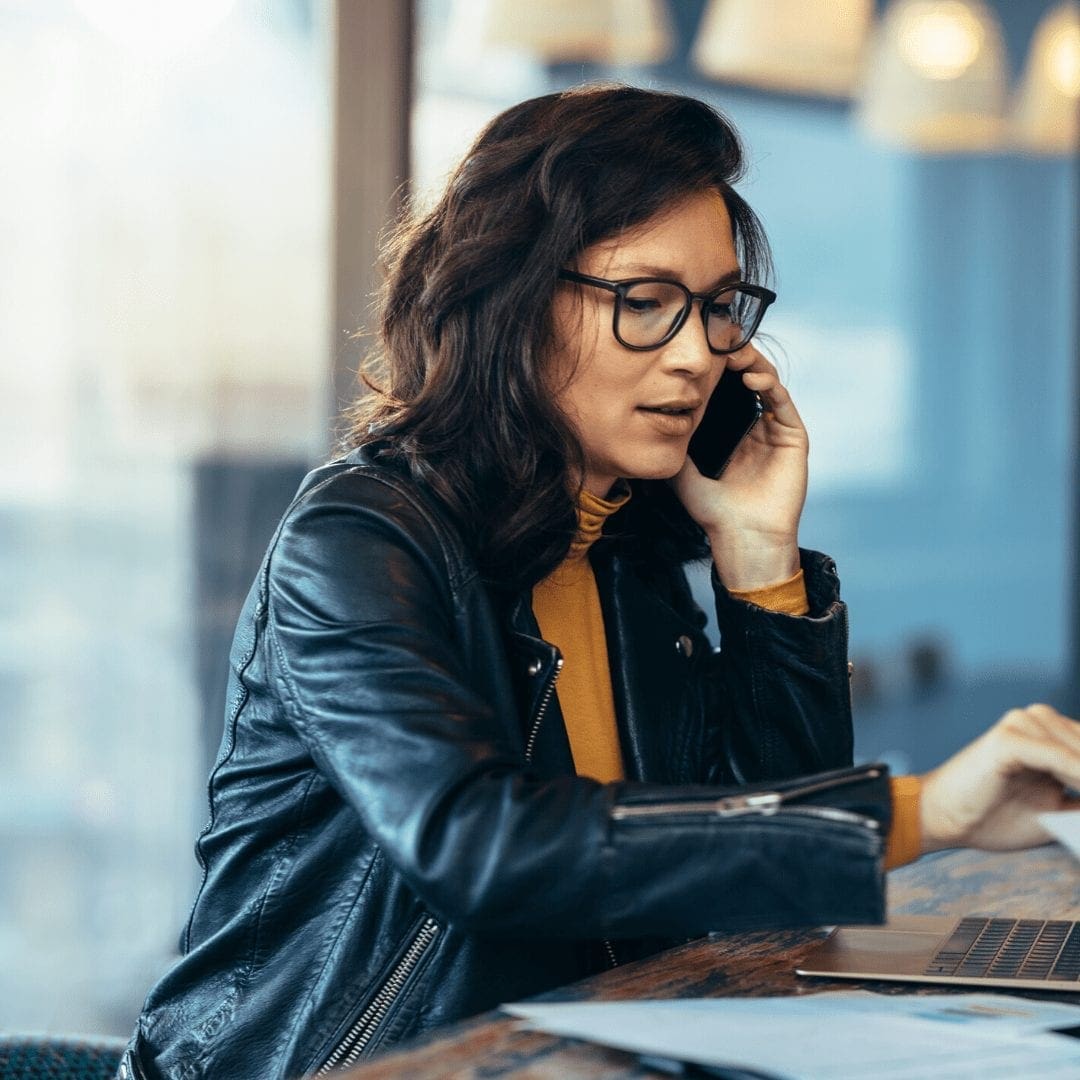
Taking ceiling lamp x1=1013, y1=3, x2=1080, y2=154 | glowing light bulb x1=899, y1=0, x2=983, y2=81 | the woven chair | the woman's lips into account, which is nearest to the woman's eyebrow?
the woman's lips

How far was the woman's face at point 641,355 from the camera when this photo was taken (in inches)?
58.9

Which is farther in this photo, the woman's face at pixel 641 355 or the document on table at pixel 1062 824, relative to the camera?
the woman's face at pixel 641 355

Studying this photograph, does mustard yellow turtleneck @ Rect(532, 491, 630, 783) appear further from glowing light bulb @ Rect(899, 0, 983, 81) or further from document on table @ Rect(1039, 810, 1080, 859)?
glowing light bulb @ Rect(899, 0, 983, 81)

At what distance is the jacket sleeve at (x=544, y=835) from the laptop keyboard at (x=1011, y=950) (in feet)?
0.53

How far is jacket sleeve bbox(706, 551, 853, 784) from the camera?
5.45 feet

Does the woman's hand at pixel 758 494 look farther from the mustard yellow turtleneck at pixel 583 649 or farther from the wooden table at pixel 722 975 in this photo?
the wooden table at pixel 722 975

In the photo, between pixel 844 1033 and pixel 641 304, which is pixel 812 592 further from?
pixel 844 1033

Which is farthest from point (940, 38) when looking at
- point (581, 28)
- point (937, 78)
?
point (581, 28)

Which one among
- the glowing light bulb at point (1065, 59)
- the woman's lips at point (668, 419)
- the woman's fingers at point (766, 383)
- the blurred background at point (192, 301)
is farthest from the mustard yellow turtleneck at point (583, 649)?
the glowing light bulb at point (1065, 59)

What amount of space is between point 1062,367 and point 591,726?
273cm

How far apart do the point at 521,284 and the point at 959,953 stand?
71cm

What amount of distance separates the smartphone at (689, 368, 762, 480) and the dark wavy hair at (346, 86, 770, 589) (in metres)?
0.28

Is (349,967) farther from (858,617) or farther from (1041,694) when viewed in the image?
(1041,694)

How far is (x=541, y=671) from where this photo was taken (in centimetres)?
138
